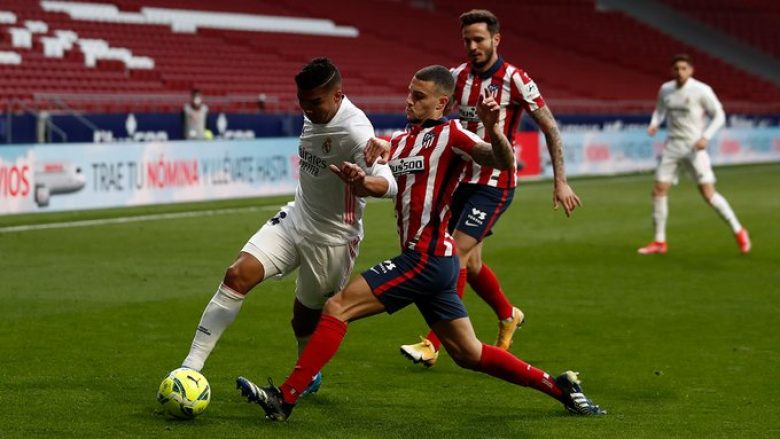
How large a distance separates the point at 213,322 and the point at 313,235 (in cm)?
65

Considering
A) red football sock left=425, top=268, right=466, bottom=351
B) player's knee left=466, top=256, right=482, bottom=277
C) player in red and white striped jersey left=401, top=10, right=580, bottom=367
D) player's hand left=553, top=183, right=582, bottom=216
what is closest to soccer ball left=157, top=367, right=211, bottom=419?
red football sock left=425, top=268, right=466, bottom=351

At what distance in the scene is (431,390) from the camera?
7289 millimetres

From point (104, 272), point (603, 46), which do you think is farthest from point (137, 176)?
point (603, 46)

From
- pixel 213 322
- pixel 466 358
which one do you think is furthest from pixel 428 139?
pixel 213 322

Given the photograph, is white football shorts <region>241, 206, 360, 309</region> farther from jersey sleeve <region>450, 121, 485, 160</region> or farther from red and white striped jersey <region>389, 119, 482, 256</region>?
jersey sleeve <region>450, 121, 485, 160</region>

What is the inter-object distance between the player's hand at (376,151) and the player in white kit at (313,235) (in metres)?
0.26

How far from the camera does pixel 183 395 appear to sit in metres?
6.26

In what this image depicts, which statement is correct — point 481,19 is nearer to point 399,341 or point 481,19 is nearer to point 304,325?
point 399,341

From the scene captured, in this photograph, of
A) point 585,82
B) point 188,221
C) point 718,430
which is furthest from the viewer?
point 585,82

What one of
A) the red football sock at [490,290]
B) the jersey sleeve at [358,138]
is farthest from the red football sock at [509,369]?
the red football sock at [490,290]

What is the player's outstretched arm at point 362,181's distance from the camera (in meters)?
5.81

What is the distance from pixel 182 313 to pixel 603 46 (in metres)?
40.5

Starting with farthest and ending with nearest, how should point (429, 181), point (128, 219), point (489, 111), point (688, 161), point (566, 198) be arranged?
point (128, 219)
point (688, 161)
point (566, 198)
point (429, 181)
point (489, 111)

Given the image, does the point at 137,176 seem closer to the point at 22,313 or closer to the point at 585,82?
the point at 22,313
